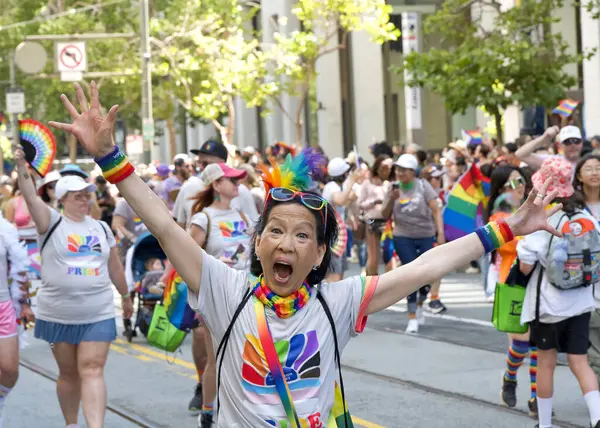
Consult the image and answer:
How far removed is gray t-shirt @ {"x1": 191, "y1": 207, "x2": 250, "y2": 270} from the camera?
29.9ft

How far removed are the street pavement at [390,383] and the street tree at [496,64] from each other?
7.47m

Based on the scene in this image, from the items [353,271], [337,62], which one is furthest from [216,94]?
[353,271]

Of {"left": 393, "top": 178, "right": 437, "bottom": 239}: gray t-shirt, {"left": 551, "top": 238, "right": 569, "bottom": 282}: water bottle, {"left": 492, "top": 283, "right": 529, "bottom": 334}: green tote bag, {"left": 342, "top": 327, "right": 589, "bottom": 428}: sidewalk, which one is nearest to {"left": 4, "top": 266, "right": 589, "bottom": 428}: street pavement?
{"left": 342, "top": 327, "right": 589, "bottom": 428}: sidewalk

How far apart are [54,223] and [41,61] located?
80.7 ft

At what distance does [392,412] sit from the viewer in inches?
377

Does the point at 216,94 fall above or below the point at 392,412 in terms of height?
above

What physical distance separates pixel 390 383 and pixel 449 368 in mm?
741

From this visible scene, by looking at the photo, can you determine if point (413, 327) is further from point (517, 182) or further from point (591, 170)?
point (591, 170)

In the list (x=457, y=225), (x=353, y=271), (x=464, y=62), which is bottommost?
(x=353, y=271)

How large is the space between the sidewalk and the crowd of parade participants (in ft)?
1.03

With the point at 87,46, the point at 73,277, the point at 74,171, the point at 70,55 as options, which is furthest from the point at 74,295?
the point at 87,46

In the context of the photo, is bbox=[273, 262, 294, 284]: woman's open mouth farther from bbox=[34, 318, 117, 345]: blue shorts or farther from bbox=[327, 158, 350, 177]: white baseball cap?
bbox=[327, 158, 350, 177]: white baseball cap

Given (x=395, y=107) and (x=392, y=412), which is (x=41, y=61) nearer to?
(x=395, y=107)

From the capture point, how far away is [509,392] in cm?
948
